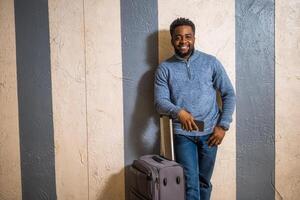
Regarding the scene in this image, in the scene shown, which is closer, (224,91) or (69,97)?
(224,91)

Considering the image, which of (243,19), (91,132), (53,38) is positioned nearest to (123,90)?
(91,132)

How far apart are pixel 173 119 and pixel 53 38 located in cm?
105

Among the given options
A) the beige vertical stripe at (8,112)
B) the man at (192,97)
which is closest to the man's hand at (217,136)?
the man at (192,97)

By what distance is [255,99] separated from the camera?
85.3 inches

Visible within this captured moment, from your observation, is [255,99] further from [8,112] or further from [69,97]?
[8,112]

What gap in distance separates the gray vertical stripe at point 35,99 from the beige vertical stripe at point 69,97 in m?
0.05

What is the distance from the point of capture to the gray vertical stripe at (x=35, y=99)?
2129 millimetres

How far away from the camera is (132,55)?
6.98 ft

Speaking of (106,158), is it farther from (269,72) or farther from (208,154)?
(269,72)

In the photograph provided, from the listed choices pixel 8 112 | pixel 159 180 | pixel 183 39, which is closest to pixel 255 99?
pixel 183 39

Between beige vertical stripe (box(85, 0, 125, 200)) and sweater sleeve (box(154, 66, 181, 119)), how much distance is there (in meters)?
0.33

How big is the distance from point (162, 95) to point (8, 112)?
3.85 ft

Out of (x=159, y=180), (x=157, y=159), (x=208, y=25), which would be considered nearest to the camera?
(x=159, y=180)

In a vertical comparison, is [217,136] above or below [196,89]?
below
